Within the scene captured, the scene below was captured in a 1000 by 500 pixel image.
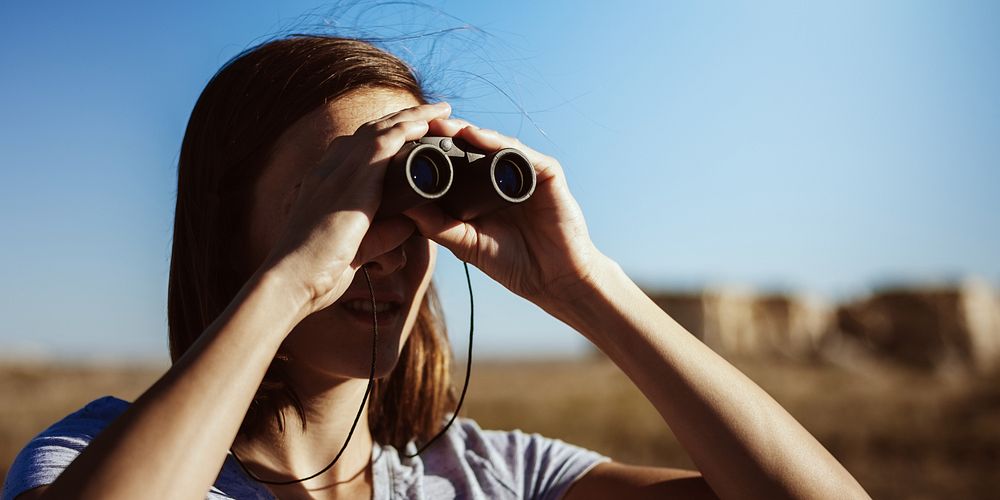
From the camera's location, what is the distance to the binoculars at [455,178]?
162 cm

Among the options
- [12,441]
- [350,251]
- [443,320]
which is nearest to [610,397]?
[12,441]

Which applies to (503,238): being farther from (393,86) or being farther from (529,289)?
(393,86)

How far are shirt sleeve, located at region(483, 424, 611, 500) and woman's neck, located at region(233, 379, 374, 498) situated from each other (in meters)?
0.40

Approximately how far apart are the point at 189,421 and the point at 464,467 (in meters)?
0.99

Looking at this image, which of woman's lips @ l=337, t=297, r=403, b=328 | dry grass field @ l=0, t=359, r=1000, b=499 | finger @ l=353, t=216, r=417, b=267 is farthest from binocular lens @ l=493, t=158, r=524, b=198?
dry grass field @ l=0, t=359, r=1000, b=499

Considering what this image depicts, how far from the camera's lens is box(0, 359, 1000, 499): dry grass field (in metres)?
9.01

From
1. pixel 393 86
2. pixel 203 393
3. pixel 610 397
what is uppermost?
pixel 393 86

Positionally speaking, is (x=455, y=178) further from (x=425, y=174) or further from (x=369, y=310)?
(x=369, y=310)

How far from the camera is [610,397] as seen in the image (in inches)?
612

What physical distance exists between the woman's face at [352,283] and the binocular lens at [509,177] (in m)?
0.27

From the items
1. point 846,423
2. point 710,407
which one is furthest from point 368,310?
point 846,423

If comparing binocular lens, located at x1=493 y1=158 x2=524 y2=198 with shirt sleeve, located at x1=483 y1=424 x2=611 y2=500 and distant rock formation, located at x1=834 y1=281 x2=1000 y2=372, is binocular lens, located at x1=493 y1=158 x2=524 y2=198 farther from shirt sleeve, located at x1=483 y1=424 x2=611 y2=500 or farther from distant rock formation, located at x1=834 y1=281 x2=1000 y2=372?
distant rock formation, located at x1=834 y1=281 x2=1000 y2=372

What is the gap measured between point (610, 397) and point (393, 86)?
46.5 ft

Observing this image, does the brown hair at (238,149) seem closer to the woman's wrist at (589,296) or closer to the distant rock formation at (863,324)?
the woman's wrist at (589,296)
